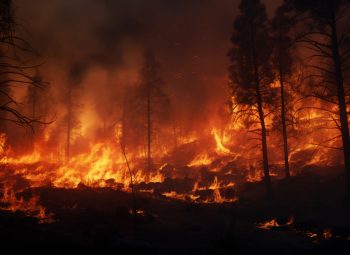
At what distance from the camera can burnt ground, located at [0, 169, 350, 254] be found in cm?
896

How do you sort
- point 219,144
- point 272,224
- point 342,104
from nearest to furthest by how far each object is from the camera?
point 272,224, point 342,104, point 219,144

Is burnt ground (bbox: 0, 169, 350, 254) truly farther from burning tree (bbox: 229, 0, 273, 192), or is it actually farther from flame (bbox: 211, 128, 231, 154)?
flame (bbox: 211, 128, 231, 154)

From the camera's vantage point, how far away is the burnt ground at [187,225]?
8961mm

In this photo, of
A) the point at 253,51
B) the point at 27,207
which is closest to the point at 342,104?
the point at 253,51

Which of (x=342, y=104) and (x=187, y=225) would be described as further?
(x=342, y=104)

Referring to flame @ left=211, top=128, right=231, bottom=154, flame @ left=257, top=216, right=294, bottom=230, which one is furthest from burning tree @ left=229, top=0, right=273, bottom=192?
flame @ left=211, top=128, right=231, bottom=154

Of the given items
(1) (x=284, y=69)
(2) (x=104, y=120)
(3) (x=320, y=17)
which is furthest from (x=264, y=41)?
(2) (x=104, y=120)

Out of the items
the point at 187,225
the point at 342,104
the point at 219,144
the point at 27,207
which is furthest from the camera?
the point at 219,144

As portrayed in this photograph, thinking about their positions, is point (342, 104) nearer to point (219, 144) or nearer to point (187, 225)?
point (187, 225)

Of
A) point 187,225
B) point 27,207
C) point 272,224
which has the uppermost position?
point 27,207

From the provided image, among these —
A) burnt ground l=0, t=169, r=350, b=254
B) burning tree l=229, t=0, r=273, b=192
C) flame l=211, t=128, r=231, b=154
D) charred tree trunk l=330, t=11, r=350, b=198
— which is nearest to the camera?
burnt ground l=0, t=169, r=350, b=254

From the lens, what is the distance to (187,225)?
44.1ft

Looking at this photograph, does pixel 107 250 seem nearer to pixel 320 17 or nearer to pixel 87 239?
pixel 87 239

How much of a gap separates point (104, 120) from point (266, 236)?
59443mm
